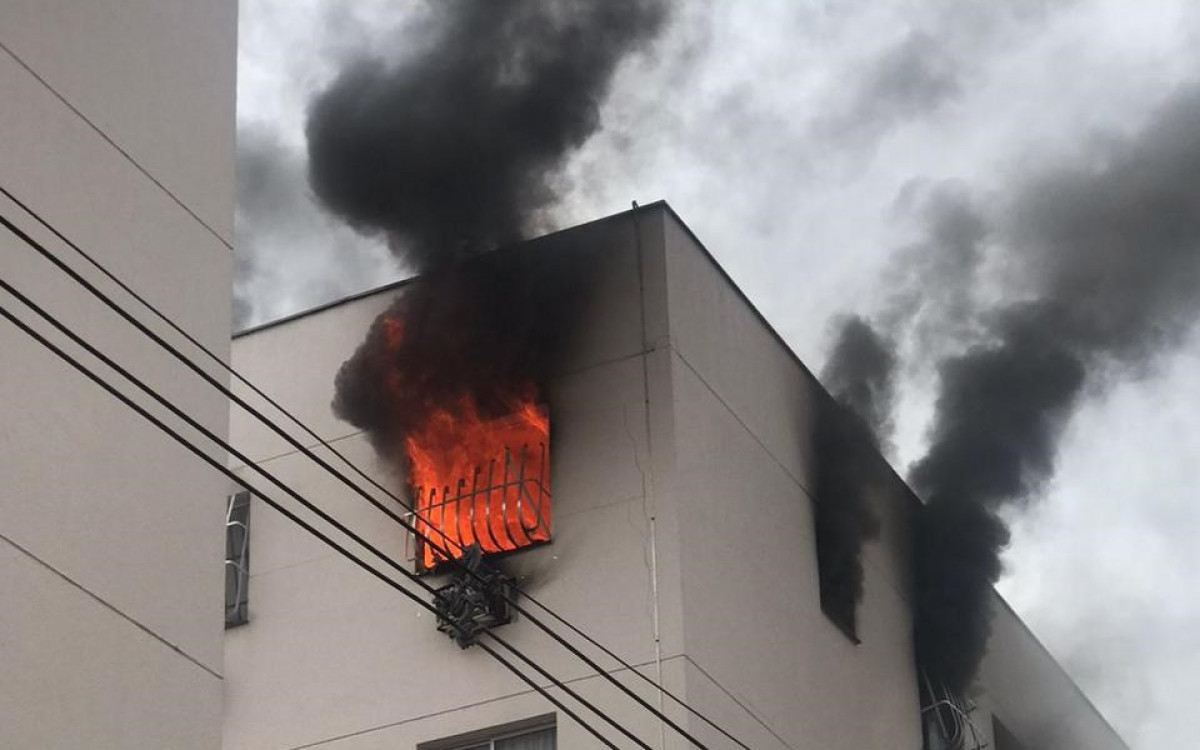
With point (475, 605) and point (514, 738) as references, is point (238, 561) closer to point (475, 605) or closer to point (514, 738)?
point (475, 605)

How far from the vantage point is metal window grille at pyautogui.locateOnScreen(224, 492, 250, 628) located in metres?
21.6

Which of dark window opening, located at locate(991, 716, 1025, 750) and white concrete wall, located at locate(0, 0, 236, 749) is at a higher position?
dark window opening, located at locate(991, 716, 1025, 750)

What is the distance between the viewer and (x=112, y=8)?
14281 millimetres

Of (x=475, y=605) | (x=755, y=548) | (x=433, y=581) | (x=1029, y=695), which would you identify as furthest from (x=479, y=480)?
(x=1029, y=695)

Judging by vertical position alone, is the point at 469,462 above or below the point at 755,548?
above

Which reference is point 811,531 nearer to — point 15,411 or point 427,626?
point 427,626

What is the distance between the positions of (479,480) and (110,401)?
25.5 ft

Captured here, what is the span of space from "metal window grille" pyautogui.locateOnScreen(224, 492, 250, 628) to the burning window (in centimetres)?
202

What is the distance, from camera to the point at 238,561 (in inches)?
858

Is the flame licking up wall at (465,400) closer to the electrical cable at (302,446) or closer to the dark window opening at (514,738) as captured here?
the electrical cable at (302,446)

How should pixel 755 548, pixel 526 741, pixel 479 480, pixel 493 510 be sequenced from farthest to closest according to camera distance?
pixel 755 548 < pixel 479 480 < pixel 493 510 < pixel 526 741

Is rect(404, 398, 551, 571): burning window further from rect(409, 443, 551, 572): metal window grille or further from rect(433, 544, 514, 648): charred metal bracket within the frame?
rect(433, 544, 514, 648): charred metal bracket

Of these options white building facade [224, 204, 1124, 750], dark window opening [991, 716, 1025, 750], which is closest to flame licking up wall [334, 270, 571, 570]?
white building facade [224, 204, 1124, 750]

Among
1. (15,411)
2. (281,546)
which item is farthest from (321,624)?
(15,411)
